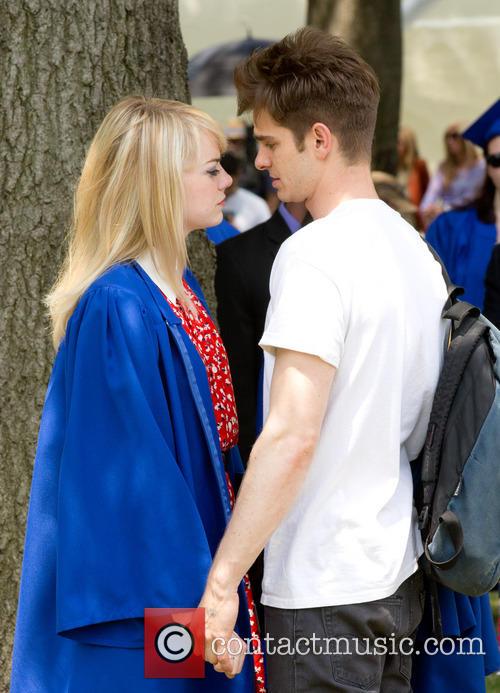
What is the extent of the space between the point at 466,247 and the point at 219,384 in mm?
2425

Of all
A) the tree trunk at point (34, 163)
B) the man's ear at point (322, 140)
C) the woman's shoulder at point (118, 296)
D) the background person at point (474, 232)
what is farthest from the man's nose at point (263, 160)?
the background person at point (474, 232)

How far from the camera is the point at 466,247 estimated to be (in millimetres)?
4680

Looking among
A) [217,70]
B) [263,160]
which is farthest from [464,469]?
[217,70]

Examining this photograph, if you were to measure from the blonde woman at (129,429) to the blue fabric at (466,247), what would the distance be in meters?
2.24

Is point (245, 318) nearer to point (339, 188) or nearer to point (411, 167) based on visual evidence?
point (339, 188)

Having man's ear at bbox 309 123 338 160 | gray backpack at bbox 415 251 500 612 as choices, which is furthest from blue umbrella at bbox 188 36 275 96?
gray backpack at bbox 415 251 500 612

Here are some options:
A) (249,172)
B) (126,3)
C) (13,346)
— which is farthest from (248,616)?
(249,172)

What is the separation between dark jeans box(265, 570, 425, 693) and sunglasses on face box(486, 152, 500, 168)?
2.72 m

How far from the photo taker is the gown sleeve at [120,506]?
7.29ft

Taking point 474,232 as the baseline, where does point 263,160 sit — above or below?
above

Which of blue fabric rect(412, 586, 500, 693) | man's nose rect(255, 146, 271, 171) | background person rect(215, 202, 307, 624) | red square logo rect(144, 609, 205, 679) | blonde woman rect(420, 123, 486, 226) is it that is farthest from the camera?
blonde woman rect(420, 123, 486, 226)

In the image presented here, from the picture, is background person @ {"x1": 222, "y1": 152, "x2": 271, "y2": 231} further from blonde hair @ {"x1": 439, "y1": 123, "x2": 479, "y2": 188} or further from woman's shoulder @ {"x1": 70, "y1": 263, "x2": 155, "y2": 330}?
woman's shoulder @ {"x1": 70, "y1": 263, "x2": 155, "y2": 330}

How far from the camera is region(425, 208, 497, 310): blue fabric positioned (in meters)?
4.59

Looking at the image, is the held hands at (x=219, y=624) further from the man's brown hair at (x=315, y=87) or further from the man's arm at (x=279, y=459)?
the man's brown hair at (x=315, y=87)
